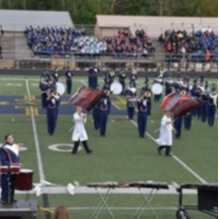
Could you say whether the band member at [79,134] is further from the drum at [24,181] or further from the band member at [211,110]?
the band member at [211,110]

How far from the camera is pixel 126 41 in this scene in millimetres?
42000

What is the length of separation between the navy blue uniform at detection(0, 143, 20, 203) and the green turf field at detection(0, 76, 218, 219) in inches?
22.7

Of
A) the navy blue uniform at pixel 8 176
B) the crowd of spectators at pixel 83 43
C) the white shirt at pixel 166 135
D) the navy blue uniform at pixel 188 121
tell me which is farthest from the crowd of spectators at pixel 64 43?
the navy blue uniform at pixel 8 176

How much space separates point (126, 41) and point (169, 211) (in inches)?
1253

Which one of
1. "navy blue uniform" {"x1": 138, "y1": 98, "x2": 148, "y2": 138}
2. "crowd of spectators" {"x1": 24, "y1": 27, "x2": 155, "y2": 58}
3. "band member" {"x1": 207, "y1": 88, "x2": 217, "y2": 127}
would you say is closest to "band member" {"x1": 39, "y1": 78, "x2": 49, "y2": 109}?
"navy blue uniform" {"x1": 138, "y1": 98, "x2": 148, "y2": 138}

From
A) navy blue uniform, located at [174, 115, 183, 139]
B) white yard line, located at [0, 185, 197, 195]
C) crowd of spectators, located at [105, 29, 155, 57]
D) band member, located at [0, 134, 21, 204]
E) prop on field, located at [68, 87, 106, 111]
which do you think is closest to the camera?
band member, located at [0, 134, 21, 204]

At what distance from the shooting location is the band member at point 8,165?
991 cm

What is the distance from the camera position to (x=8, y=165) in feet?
33.2

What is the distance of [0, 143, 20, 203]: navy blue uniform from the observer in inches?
390

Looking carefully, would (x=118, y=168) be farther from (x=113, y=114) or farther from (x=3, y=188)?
(x=113, y=114)

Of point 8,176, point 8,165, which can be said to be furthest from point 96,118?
point 8,176

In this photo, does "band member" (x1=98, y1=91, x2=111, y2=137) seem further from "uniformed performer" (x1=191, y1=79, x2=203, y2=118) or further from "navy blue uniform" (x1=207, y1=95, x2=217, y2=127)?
"uniformed performer" (x1=191, y1=79, x2=203, y2=118)

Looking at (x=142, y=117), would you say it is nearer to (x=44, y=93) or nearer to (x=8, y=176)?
(x=44, y=93)

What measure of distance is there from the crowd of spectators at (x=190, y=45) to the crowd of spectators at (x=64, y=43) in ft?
13.2
